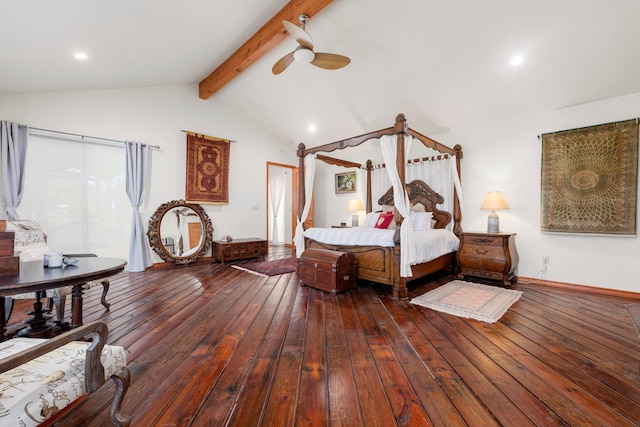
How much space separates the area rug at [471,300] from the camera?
2.68 m

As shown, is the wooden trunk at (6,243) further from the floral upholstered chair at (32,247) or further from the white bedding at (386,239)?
the white bedding at (386,239)

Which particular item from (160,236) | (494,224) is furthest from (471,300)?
(160,236)

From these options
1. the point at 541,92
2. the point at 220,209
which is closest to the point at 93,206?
the point at 220,209

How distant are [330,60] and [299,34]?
20.1 inches

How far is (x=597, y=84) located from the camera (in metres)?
3.28

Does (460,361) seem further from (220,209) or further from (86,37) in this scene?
(220,209)

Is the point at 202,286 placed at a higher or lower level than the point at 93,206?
lower

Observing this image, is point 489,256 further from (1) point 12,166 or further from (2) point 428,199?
(1) point 12,166

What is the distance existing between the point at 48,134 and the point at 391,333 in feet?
17.6

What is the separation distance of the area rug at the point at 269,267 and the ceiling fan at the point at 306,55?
3050 mm

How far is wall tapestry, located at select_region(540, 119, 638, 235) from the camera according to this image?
3268mm

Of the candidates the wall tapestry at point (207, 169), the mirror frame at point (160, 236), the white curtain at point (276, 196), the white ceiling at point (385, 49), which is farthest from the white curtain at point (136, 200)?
the white curtain at point (276, 196)

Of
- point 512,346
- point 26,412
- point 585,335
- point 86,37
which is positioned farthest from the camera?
point 86,37

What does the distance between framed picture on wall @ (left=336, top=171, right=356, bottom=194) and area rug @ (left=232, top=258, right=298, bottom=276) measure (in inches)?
87.8
